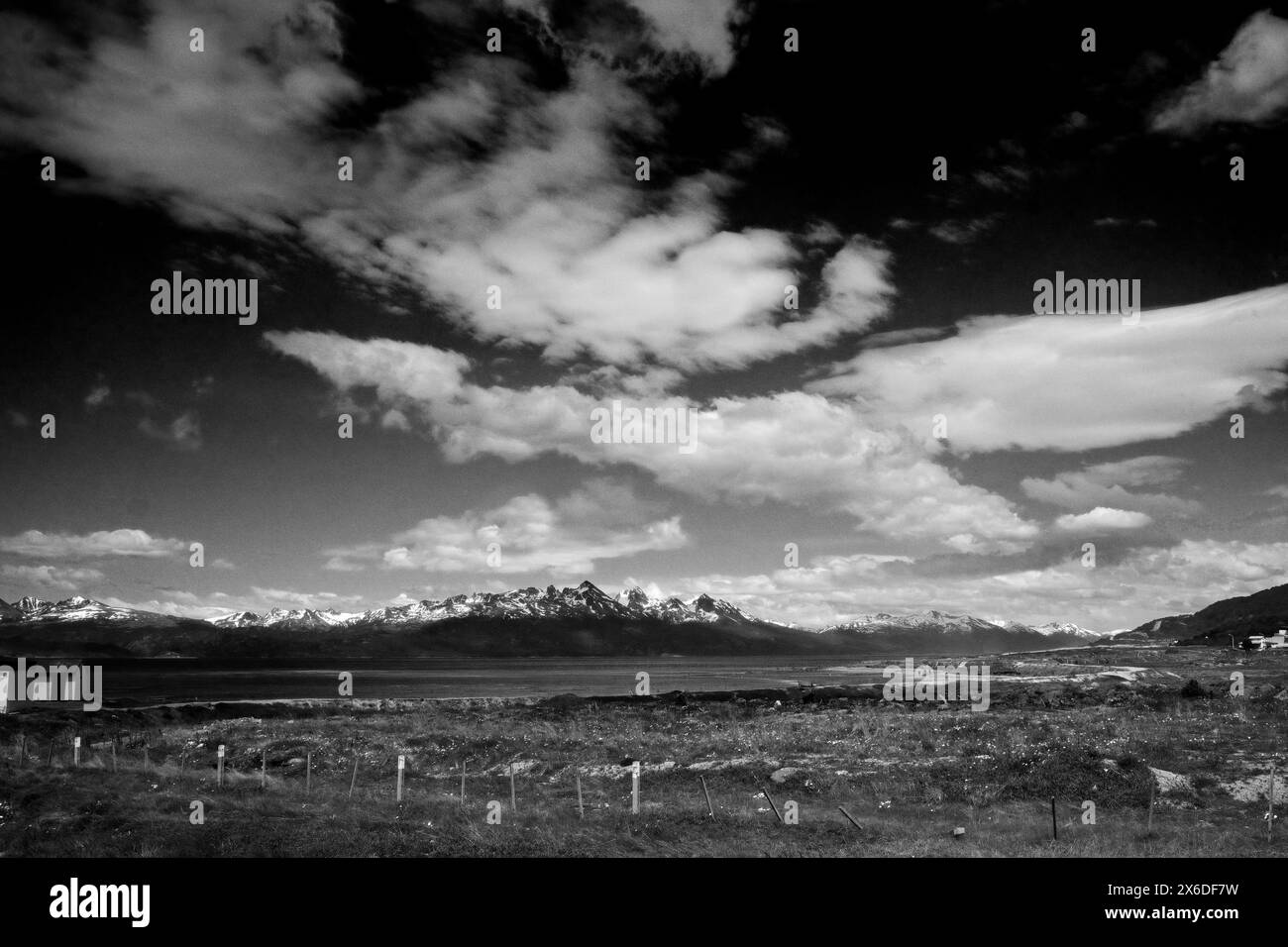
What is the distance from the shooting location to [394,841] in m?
20.4

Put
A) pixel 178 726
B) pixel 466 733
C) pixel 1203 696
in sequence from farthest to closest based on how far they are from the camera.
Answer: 1. pixel 178 726
2. pixel 1203 696
3. pixel 466 733

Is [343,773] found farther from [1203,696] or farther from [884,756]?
[1203,696]

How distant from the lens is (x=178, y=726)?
230 feet

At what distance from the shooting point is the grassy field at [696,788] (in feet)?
69.9

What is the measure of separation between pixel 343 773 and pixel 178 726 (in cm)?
4160

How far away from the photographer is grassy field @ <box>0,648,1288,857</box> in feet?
69.9

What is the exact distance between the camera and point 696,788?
3328cm
